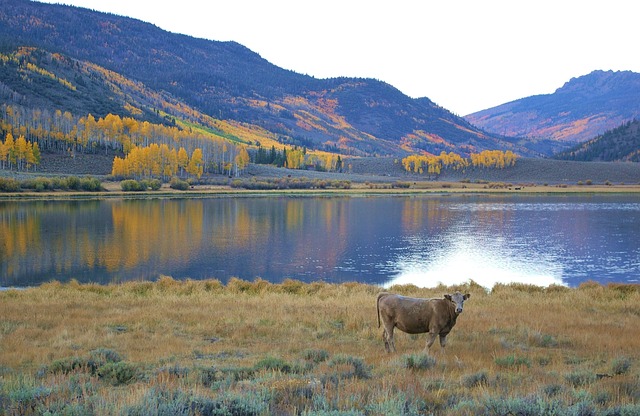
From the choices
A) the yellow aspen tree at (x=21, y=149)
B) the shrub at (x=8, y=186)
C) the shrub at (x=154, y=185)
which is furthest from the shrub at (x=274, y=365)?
the yellow aspen tree at (x=21, y=149)

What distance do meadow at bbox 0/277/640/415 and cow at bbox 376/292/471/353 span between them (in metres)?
0.52

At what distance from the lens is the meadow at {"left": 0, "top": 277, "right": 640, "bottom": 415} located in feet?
21.9

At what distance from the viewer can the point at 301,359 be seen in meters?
9.72

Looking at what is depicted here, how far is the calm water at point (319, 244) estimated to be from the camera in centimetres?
3412

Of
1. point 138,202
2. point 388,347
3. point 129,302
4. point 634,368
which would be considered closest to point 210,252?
point 129,302

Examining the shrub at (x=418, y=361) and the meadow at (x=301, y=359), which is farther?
the shrub at (x=418, y=361)

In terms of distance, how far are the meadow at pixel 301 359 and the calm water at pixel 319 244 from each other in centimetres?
1527

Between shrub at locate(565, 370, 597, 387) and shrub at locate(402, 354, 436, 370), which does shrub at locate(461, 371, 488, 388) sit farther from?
shrub at locate(565, 370, 597, 387)

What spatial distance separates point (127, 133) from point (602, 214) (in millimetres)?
129459

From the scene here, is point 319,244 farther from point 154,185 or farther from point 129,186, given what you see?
point 154,185

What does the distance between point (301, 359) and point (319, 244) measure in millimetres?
37660

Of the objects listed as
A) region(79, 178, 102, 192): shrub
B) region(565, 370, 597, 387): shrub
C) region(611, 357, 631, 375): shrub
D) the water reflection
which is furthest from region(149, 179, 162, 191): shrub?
region(565, 370, 597, 387): shrub

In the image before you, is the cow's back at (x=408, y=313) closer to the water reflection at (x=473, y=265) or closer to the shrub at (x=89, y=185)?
the water reflection at (x=473, y=265)

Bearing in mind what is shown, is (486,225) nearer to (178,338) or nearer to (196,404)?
(178,338)
